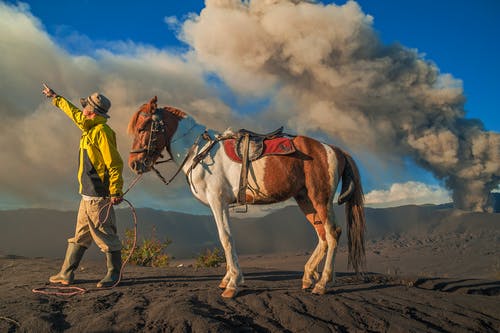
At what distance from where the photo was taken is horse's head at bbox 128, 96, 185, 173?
5754 millimetres

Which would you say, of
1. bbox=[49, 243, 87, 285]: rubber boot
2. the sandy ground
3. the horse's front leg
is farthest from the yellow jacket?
the sandy ground

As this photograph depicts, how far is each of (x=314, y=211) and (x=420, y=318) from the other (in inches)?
83.7

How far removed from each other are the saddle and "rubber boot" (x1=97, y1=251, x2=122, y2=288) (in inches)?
81.9

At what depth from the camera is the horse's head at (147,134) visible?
18.9 ft

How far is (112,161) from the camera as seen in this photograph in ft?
18.2

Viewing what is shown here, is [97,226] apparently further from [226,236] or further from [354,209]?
[354,209]

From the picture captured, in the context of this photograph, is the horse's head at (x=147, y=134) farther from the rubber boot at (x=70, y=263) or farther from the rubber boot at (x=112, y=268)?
the rubber boot at (x=70, y=263)

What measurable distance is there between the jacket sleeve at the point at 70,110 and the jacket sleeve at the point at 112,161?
430 mm

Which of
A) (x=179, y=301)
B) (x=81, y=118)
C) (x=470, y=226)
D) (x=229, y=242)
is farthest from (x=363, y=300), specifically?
(x=470, y=226)

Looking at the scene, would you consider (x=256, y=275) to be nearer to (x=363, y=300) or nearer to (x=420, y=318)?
(x=363, y=300)

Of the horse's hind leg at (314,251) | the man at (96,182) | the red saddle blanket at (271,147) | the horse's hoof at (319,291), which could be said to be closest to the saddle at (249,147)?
the red saddle blanket at (271,147)

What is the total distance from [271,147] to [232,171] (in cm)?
67

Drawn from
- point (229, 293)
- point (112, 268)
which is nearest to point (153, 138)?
point (112, 268)

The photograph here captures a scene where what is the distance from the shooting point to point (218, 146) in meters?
5.85
